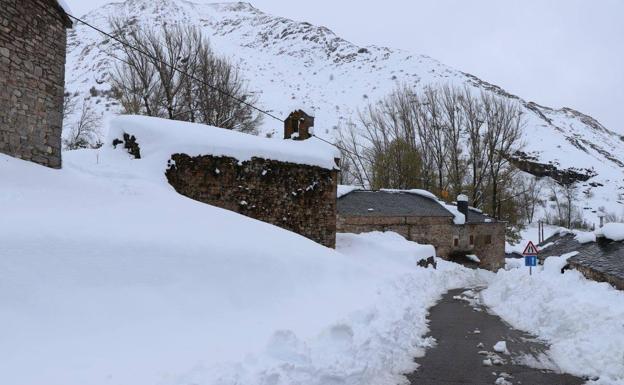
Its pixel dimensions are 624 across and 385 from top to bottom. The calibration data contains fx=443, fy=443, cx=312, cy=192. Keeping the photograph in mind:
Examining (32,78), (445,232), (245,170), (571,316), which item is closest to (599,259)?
(571,316)

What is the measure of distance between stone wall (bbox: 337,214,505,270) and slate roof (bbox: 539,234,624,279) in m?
11.1

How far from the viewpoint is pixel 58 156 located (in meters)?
9.29

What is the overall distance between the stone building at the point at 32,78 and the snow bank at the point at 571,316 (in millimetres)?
10382

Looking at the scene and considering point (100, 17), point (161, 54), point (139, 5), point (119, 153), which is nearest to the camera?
point (119, 153)

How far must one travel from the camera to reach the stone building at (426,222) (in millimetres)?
27413

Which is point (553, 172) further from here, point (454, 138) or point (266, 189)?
point (266, 189)

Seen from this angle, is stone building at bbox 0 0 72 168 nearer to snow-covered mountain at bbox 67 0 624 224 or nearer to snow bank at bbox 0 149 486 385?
snow bank at bbox 0 149 486 385

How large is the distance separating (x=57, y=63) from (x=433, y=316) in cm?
1080

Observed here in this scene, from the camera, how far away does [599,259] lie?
41.6 ft

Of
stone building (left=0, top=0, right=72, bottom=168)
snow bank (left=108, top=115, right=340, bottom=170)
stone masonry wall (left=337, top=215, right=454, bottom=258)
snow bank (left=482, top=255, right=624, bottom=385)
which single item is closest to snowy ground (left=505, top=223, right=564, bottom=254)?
stone masonry wall (left=337, top=215, right=454, bottom=258)

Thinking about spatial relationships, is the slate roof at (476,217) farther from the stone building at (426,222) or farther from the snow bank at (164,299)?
the snow bank at (164,299)

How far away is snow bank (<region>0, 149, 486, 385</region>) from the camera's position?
4477 mm

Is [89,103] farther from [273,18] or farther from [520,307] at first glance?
[273,18]

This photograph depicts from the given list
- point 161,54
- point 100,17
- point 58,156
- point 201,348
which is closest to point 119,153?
point 58,156
